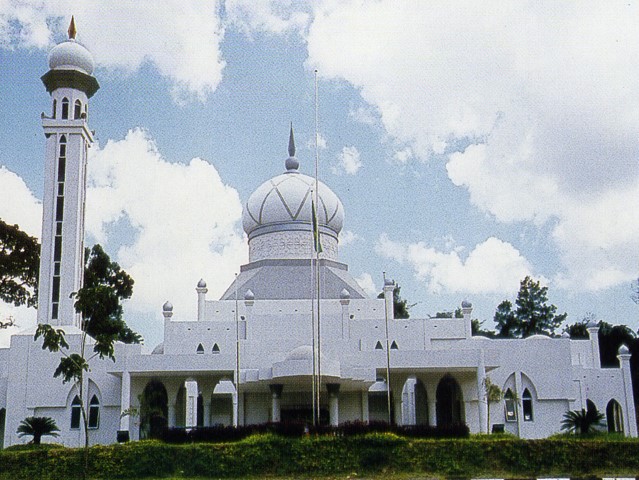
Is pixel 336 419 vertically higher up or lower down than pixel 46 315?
lower down

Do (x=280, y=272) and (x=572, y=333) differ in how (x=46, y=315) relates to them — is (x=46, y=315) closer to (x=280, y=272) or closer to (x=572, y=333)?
(x=280, y=272)

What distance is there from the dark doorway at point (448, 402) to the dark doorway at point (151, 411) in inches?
449

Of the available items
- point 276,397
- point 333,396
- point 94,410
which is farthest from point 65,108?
point 333,396

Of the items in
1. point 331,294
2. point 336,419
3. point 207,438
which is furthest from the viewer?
point 331,294

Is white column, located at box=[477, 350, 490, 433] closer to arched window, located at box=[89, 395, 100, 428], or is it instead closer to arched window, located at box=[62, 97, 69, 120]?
arched window, located at box=[89, 395, 100, 428]

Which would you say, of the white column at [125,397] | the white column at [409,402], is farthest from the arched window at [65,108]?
the white column at [409,402]

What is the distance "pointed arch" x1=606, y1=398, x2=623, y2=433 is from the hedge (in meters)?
15.1

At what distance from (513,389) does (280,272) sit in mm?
12253

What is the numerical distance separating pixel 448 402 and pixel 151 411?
1230 cm

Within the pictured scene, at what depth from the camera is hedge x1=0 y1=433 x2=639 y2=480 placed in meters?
22.8

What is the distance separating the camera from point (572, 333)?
55.5m

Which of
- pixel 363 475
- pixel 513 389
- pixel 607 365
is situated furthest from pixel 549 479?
pixel 607 365

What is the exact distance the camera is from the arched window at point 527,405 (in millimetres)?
35625

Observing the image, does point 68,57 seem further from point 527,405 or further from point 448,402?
point 527,405
